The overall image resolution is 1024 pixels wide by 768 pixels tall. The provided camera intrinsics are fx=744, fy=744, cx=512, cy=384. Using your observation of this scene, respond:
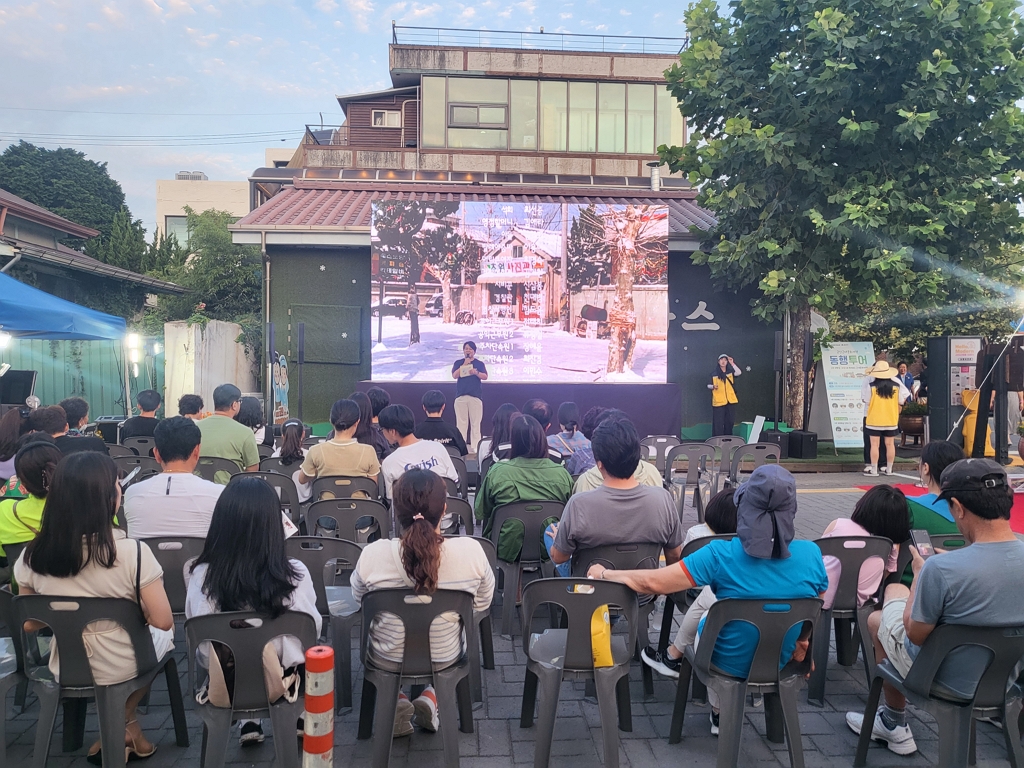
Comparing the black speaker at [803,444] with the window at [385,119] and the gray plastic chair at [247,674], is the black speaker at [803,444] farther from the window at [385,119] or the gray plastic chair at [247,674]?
the window at [385,119]

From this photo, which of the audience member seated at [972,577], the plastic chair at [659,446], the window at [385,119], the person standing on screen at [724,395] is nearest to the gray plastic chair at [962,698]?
the audience member seated at [972,577]

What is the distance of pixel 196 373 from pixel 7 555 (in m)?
10.6

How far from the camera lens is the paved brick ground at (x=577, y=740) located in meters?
2.88

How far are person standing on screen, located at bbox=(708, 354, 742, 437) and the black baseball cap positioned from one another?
33.0 feet

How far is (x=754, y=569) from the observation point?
2750 millimetres

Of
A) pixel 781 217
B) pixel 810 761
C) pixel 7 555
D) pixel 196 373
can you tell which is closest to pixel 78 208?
pixel 196 373

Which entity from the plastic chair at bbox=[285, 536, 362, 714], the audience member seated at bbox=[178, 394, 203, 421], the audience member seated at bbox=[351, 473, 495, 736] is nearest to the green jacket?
the plastic chair at bbox=[285, 536, 362, 714]

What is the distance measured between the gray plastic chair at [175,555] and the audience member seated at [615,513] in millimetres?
1633

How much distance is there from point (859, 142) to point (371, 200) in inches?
337

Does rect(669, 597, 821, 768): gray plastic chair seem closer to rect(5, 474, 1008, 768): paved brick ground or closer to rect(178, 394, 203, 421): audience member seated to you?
rect(5, 474, 1008, 768): paved brick ground

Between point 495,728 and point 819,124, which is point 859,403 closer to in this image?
point 819,124

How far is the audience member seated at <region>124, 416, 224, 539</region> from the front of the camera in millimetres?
3533

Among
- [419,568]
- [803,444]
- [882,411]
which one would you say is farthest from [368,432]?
[803,444]

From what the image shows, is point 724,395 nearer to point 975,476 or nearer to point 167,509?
point 975,476
